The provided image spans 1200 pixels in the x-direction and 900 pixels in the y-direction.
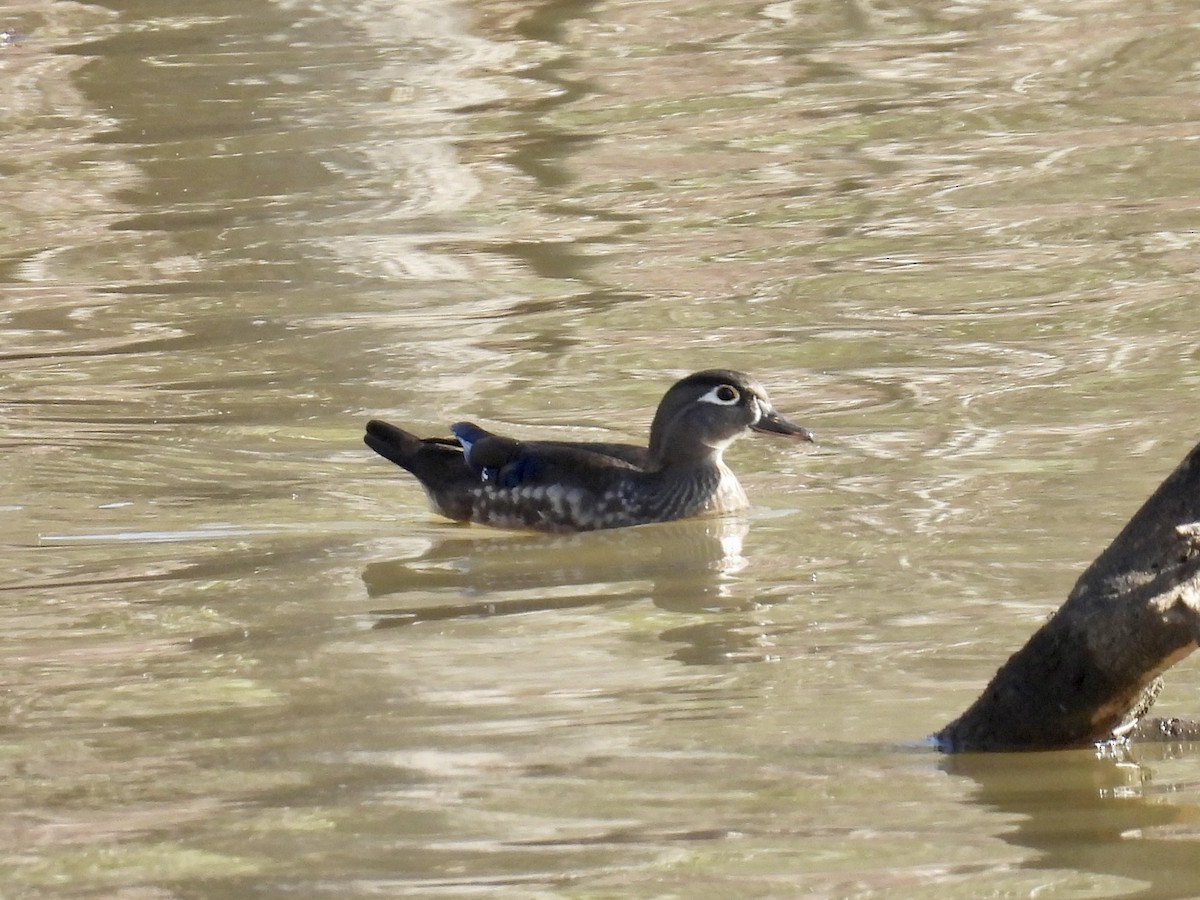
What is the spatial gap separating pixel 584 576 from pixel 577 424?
2.22 m

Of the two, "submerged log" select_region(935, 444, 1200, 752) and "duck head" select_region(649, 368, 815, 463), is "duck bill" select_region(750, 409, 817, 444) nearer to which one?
"duck head" select_region(649, 368, 815, 463)

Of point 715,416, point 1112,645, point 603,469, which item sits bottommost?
point 603,469

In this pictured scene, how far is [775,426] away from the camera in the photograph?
9242 mm

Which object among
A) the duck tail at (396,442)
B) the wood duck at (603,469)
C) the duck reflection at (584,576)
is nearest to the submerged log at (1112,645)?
the duck reflection at (584,576)

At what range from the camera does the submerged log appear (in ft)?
15.8

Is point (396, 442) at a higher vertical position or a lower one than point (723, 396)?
lower

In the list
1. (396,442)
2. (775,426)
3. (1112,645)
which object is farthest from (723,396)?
(1112,645)

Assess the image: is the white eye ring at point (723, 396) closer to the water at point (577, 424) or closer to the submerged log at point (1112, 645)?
the water at point (577, 424)

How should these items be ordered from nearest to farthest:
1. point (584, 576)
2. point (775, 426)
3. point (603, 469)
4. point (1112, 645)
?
point (1112, 645), point (584, 576), point (603, 469), point (775, 426)

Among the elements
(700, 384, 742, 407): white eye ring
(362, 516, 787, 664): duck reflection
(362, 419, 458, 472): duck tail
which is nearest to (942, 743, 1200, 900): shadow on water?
(362, 516, 787, 664): duck reflection

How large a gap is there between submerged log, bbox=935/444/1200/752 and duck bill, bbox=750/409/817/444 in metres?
4.00

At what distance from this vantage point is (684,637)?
683 centimetres

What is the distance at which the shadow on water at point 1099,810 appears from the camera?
4465 mm

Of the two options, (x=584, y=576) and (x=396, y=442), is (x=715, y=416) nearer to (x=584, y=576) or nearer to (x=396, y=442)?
(x=396, y=442)
